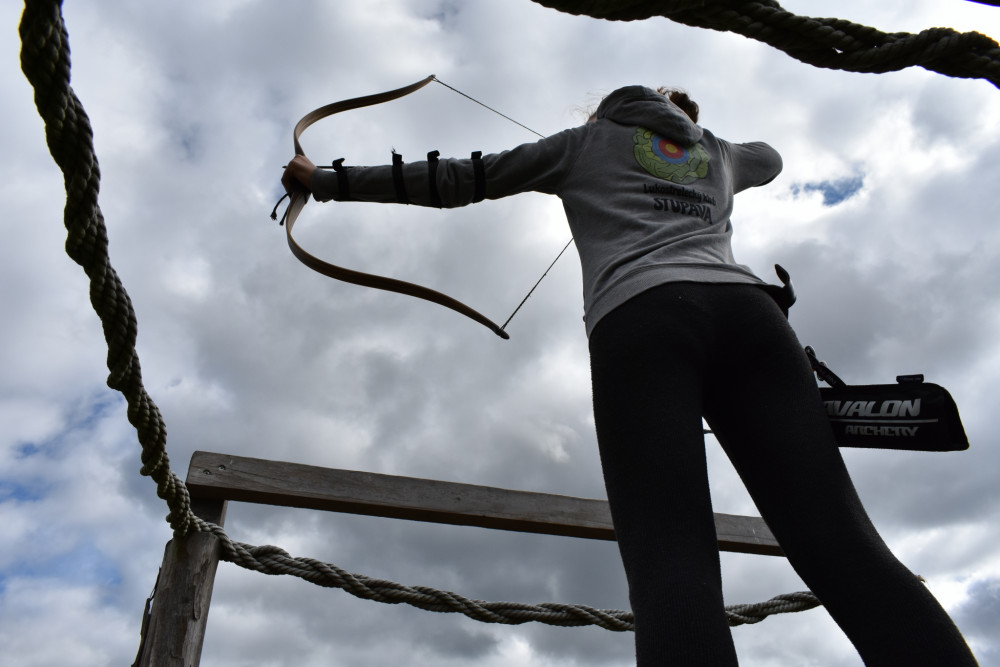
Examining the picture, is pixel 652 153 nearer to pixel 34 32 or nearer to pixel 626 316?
pixel 626 316

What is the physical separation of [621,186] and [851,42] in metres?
0.38

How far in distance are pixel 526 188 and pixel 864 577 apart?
70 cm

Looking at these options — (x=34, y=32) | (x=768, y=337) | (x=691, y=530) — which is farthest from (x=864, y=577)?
(x=34, y=32)

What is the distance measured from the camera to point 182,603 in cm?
146

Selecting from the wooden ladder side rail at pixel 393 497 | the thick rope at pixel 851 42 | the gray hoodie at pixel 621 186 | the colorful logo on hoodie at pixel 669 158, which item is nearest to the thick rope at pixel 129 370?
the wooden ladder side rail at pixel 393 497

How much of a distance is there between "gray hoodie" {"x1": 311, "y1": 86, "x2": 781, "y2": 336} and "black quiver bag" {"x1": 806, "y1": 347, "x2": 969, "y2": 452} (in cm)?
19

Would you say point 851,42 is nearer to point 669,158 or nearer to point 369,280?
point 669,158

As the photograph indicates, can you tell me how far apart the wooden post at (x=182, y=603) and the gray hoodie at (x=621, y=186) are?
2.59ft

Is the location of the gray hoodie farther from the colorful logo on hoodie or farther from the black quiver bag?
the black quiver bag

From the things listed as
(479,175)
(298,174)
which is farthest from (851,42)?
(298,174)

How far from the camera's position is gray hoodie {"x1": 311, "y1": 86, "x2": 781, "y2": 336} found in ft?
3.13

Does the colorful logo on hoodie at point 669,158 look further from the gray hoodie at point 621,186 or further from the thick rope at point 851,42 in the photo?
the thick rope at point 851,42

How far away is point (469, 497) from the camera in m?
1.75

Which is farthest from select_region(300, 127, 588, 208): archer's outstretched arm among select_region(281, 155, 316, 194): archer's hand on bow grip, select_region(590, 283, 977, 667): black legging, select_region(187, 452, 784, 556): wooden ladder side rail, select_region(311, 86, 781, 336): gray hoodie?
select_region(187, 452, 784, 556): wooden ladder side rail
